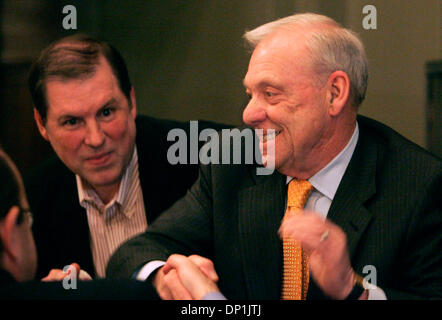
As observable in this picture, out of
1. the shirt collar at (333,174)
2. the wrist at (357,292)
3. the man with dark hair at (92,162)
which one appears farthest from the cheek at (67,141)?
the wrist at (357,292)

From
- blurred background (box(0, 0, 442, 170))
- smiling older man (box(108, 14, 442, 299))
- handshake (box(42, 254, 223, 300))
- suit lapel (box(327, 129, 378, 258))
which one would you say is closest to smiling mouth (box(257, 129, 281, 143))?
smiling older man (box(108, 14, 442, 299))

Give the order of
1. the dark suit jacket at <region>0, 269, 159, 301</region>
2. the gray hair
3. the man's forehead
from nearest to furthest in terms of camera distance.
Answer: the dark suit jacket at <region>0, 269, 159, 301</region> → the gray hair → the man's forehead

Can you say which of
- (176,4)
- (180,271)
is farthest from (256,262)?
(176,4)

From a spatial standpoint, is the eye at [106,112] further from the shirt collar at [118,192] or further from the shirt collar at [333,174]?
the shirt collar at [333,174]

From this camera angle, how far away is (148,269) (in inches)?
61.1

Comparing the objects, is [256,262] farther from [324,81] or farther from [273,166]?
[324,81]

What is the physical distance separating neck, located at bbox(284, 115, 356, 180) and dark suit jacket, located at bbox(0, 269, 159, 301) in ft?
1.73

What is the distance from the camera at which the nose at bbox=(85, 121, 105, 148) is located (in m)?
1.62

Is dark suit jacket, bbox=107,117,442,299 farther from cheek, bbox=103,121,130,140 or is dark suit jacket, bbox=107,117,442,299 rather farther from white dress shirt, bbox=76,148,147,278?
cheek, bbox=103,121,130,140

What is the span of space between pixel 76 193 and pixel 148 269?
340 millimetres

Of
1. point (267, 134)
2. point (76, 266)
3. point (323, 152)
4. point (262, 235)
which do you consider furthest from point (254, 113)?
point (76, 266)

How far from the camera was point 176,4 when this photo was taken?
1682 millimetres
